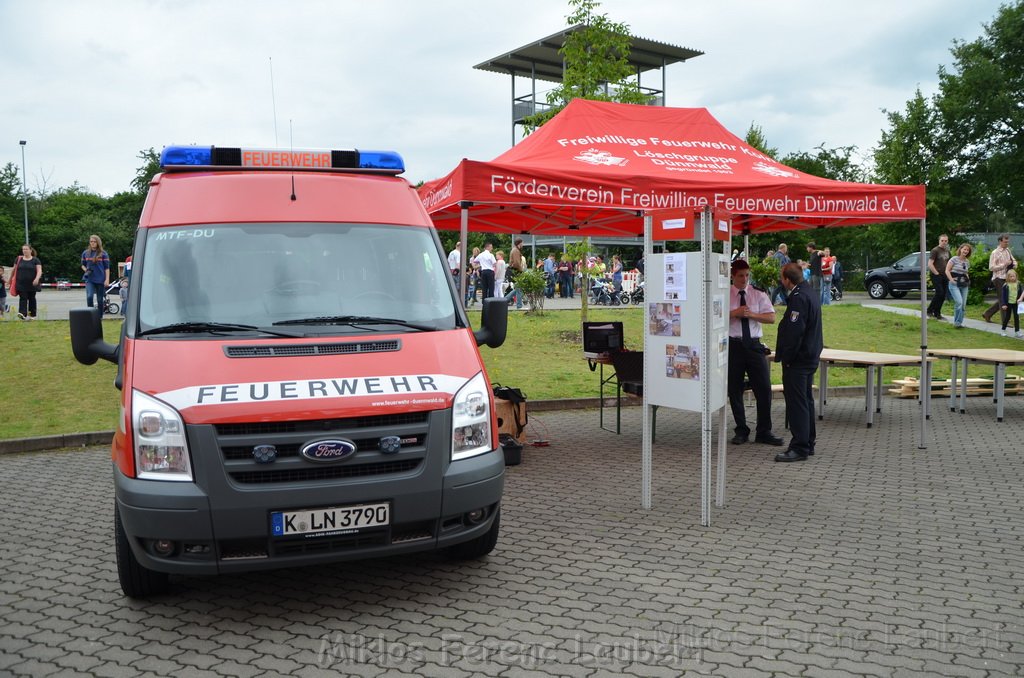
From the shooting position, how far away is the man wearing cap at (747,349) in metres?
9.34

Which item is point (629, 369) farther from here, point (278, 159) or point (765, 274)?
point (765, 274)

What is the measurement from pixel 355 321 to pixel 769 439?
607cm

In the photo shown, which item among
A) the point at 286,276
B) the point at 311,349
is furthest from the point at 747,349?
the point at 311,349

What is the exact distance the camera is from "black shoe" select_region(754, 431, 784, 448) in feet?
31.6

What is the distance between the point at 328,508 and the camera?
443cm

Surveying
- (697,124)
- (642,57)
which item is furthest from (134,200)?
(697,124)

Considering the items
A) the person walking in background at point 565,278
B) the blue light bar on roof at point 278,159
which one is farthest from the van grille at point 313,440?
the person walking in background at point 565,278

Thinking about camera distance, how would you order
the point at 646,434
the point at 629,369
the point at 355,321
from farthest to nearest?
the point at 629,369, the point at 646,434, the point at 355,321

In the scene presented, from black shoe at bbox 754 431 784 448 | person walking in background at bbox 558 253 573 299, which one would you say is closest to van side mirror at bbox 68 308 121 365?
black shoe at bbox 754 431 784 448

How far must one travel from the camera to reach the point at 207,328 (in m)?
4.88

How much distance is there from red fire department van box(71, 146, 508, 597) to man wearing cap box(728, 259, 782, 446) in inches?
173

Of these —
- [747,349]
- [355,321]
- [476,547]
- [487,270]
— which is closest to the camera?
[355,321]

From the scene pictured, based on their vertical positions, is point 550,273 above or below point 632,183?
below

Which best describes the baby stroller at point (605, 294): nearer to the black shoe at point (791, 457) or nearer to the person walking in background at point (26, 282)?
the person walking in background at point (26, 282)
